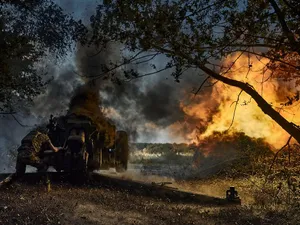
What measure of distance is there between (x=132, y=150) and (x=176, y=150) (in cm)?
576

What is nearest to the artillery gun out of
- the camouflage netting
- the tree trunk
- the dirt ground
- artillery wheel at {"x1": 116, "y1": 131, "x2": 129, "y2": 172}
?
the camouflage netting

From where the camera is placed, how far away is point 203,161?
24891 millimetres

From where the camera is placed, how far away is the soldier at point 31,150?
12455 millimetres

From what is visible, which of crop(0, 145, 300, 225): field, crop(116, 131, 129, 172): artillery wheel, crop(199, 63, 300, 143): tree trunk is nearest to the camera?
crop(199, 63, 300, 143): tree trunk

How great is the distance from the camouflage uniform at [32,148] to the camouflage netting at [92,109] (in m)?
→ 1.91

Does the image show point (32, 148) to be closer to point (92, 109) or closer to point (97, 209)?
point (92, 109)

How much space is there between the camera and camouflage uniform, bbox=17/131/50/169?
492 inches

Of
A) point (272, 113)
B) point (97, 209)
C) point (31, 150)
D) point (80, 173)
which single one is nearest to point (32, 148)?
point (31, 150)

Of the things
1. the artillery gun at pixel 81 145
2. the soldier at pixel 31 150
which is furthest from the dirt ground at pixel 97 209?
the artillery gun at pixel 81 145

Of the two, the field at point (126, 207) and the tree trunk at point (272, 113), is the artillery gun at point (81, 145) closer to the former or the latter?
the field at point (126, 207)

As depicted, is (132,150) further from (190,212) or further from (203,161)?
(190,212)

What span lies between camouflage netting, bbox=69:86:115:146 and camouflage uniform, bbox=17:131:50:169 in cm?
191

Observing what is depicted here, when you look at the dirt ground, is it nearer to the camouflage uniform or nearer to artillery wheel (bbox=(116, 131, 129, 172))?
the camouflage uniform

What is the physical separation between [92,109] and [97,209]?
7159 millimetres
